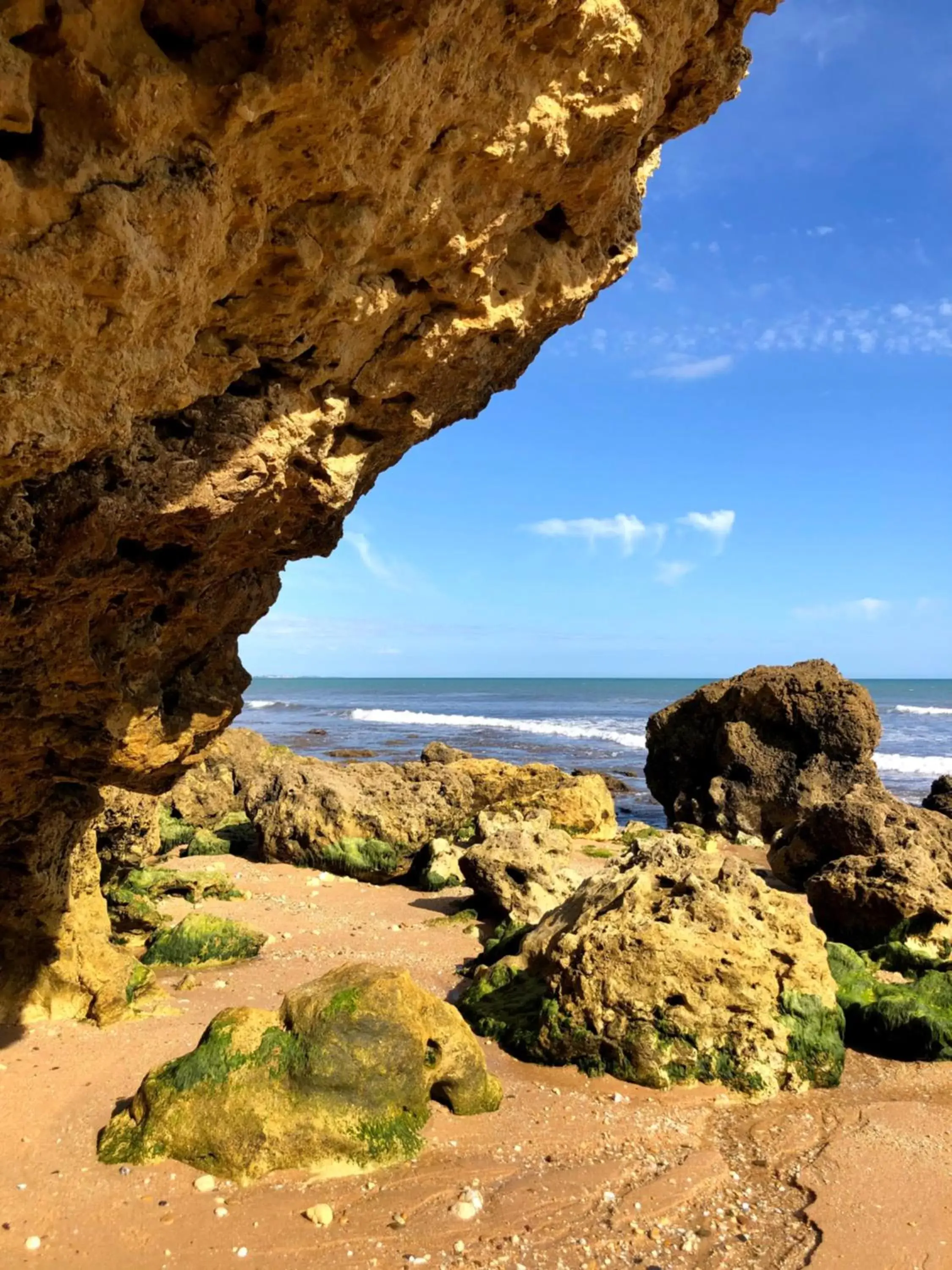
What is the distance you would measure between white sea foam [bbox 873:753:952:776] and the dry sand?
89.2ft

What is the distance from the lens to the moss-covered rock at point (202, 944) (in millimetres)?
9039

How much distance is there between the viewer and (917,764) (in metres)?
33.2

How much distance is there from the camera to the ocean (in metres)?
33.7

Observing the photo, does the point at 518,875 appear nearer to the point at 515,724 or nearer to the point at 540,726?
the point at 540,726

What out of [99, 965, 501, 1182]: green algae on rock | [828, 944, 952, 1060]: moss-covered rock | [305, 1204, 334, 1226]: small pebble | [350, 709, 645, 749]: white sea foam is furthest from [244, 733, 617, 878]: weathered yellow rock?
[350, 709, 645, 749]: white sea foam

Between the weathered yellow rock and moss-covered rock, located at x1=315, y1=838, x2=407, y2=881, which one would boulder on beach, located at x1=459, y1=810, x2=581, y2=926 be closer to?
moss-covered rock, located at x1=315, y1=838, x2=407, y2=881

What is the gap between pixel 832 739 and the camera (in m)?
18.9

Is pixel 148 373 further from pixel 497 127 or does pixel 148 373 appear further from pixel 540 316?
pixel 540 316

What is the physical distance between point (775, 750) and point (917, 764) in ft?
57.2

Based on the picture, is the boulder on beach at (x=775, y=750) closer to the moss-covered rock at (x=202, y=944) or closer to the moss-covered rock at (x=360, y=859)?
the moss-covered rock at (x=360, y=859)

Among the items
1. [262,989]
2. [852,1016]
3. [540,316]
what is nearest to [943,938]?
[852,1016]

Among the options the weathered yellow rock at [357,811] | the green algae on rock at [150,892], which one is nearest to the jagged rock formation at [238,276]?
the green algae on rock at [150,892]

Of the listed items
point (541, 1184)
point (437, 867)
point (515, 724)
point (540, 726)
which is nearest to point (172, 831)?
point (437, 867)

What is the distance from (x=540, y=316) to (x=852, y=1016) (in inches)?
256
